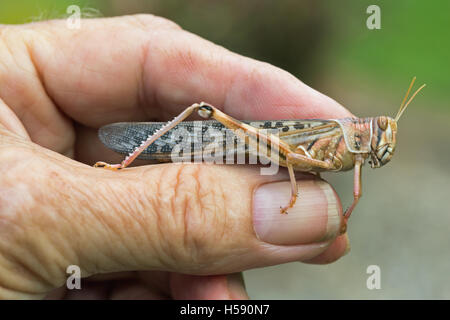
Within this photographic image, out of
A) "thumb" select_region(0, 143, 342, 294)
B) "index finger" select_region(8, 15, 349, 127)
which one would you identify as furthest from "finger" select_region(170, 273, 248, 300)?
"index finger" select_region(8, 15, 349, 127)

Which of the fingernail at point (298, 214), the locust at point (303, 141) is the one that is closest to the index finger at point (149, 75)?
the locust at point (303, 141)

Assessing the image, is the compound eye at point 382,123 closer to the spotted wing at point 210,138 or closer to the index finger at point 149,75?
the spotted wing at point 210,138

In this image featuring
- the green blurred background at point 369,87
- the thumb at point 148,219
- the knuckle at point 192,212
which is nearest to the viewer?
the thumb at point 148,219

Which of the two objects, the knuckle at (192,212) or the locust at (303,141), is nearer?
the knuckle at (192,212)

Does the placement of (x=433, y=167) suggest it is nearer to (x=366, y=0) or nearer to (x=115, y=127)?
(x=366, y=0)

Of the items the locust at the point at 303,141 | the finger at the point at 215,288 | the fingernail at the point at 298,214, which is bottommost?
the finger at the point at 215,288

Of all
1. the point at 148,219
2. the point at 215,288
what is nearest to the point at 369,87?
the point at 215,288
